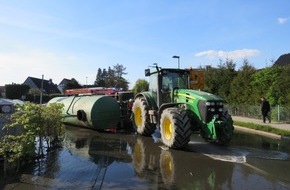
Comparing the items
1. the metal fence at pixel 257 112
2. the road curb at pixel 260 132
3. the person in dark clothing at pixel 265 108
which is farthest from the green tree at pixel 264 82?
the road curb at pixel 260 132

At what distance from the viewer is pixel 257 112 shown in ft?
84.6

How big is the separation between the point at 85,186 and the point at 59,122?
5382 mm

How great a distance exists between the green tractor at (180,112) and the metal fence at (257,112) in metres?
10.2

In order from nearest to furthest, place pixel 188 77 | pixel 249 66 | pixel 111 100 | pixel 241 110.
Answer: pixel 188 77
pixel 111 100
pixel 241 110
pixel 249 66

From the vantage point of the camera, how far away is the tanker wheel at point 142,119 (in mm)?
15578

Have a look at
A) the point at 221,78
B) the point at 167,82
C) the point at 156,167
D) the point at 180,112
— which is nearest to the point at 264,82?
the point at 221,78

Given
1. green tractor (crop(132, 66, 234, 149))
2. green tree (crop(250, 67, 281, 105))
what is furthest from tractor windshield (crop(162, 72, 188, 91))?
green tree (crop(250, 67, 281, 105))

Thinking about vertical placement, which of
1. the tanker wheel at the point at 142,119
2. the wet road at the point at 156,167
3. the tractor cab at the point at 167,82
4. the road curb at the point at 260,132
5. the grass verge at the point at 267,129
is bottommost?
the wet road at the point at 156,167

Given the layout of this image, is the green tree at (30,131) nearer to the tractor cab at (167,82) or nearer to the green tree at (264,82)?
the tractor cab at (167,82)

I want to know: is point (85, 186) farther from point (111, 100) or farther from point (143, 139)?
point (111, 100)

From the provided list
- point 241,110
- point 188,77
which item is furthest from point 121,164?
point 241,110

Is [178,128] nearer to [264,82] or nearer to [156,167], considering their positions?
[156,167]

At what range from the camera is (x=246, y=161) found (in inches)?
418

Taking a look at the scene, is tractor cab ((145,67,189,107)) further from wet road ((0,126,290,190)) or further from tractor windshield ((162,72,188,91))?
wet road ((0,126,290,190))
